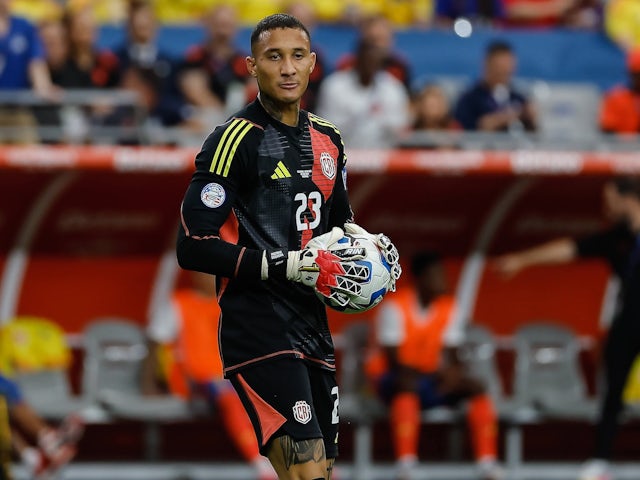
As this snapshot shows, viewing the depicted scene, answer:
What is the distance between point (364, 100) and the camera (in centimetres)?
1027

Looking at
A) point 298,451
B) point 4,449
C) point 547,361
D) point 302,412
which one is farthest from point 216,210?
point 547,361

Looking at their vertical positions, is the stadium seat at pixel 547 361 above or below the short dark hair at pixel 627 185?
below

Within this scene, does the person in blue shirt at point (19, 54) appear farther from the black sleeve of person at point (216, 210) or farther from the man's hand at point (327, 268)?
the man's hand at point (327, 268)

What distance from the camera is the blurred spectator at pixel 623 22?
47.7 feet

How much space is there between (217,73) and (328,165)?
559 cm

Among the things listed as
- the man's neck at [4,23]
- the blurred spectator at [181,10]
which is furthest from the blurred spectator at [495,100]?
the blurred spectator at [181,10]

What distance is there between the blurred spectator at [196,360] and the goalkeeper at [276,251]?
173 inches

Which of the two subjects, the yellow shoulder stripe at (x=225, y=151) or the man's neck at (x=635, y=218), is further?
the man's neck at (x=635, y=218)

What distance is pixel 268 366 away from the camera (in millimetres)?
4906

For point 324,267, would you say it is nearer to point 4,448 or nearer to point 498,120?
point 4,448

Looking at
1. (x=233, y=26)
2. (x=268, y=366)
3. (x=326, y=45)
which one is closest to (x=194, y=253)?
(x=268, y=366)

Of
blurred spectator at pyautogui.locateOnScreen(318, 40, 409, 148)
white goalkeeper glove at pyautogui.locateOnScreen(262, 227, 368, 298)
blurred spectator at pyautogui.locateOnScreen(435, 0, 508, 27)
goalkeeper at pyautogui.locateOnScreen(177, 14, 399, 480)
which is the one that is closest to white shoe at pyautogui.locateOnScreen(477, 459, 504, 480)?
blurred spectator at pyautogui.locateOnScreen(318, 40, 409, 148)

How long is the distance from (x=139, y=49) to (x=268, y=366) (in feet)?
20.2

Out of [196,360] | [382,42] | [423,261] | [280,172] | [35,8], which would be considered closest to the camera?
[280,172]
